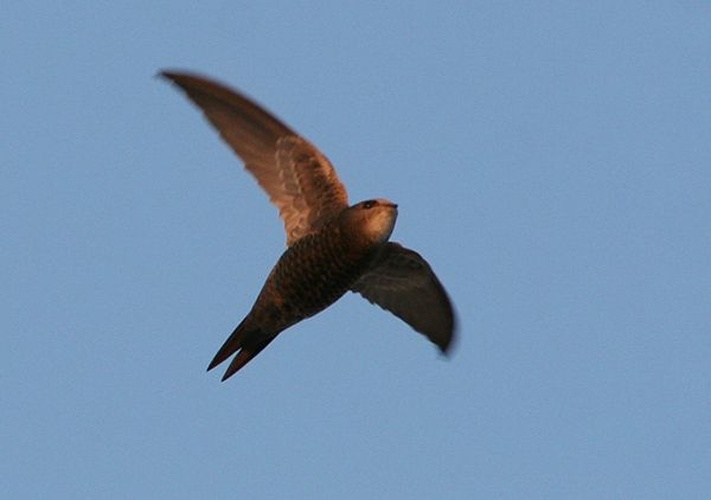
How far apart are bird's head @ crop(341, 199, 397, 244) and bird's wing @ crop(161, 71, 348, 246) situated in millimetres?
880

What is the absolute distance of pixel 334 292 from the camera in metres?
15.5

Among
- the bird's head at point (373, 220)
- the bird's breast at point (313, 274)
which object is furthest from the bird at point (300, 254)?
the bird's head at point (373, 220)

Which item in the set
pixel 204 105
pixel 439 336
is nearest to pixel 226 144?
pixel 204 105

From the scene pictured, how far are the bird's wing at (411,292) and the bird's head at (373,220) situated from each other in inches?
32.1

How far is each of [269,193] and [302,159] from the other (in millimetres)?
446

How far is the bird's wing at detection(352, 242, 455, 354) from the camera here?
52.8ft

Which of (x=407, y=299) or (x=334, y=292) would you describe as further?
(x=407, y=299)

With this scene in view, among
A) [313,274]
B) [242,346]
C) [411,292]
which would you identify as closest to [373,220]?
[313,274]

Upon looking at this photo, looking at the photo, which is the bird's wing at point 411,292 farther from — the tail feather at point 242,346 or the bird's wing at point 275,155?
the tail feather at point 242,346

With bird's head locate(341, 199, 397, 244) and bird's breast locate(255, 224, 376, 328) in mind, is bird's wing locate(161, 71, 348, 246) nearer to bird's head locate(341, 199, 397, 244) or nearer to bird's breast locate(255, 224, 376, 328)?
bird's breast locate(255, 224, 376, 328)

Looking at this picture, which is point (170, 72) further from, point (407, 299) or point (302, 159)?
point (407, 299)

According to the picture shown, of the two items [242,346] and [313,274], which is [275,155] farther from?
[242,346]

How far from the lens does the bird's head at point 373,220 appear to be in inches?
589

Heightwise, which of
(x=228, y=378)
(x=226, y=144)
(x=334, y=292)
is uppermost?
(x=226, y=144)
